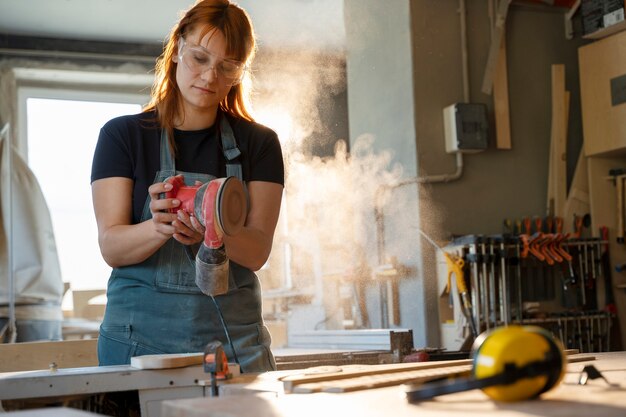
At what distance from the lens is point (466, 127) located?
424 centimetres

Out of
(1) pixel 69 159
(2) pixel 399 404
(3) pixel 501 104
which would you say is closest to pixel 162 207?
(2) pixel 399 404

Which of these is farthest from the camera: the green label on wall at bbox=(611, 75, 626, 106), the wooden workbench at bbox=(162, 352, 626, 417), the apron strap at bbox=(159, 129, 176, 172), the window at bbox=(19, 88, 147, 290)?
the window at bbox=(19, 88, 147, 290)

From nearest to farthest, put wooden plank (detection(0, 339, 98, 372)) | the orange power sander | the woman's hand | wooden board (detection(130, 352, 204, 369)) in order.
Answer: wooden board (detection(130, 352, 204, 369))
the orange power sander
the woman's hand
wooden plank (detection(0, 339, 98, 372))

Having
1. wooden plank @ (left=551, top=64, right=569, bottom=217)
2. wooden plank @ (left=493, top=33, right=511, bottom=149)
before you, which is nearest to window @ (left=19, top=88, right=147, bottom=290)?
wooden plank @ (left=493, top=33, right=511, bottom=149)

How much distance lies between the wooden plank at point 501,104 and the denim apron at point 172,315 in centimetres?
302

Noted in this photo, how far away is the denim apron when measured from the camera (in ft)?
5.34

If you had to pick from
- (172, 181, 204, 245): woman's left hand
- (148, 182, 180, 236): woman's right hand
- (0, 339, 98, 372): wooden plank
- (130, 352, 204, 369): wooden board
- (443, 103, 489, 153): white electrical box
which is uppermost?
(443, 103, 489, 153): white electrical box

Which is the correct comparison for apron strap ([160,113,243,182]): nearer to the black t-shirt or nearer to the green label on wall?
the black t-shirt

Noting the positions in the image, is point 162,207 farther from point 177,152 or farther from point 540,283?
point 540,283

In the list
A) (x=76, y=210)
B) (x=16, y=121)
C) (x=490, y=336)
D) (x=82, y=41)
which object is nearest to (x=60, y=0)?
(x=82, y=41)

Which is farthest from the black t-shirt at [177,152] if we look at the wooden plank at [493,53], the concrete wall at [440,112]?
the wooden plank at [493,53]

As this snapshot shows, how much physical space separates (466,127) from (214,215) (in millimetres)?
3037

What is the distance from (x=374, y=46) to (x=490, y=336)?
13.2 ft

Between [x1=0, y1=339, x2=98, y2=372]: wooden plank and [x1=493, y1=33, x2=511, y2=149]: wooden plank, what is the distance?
2846 millimetres
